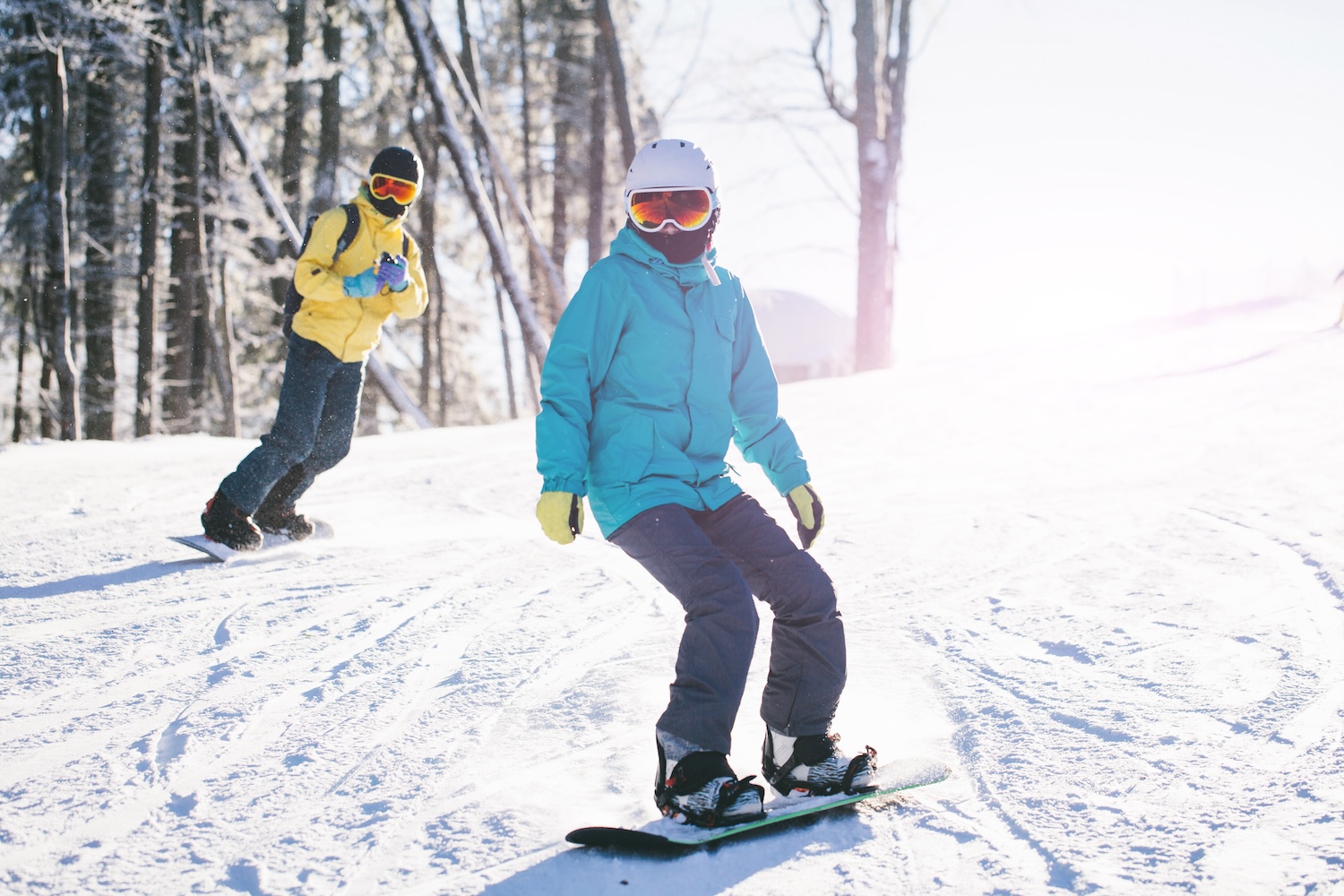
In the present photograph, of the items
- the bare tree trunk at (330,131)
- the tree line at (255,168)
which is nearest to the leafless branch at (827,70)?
the tree line at (255,168)

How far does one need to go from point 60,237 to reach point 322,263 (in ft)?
40.8

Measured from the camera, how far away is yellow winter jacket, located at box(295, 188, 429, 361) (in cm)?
427

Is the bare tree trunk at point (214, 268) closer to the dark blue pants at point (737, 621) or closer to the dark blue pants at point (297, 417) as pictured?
the dark blue pants at point (297, 417)

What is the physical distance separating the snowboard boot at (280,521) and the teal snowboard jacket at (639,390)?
2950mm

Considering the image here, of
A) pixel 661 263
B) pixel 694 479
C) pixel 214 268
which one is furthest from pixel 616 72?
pixel 694 479

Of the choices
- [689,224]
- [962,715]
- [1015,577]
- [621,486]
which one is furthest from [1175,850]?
[1015,577]

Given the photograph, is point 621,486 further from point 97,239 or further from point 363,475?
point 97,239

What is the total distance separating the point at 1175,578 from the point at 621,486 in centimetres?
288

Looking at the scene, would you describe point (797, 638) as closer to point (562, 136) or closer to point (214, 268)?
point (214, 268)

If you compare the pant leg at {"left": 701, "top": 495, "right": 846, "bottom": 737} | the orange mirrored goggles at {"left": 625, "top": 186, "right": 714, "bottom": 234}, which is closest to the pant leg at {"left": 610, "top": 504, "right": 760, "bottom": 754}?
the pant leg at {"left": 701, "top": 495, "right": 846, "bottom": 737}

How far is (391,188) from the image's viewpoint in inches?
168

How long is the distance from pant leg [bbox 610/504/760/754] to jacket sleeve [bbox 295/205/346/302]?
2761mm

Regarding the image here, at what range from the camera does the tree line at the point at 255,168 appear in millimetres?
14555

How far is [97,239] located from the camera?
17125mm
